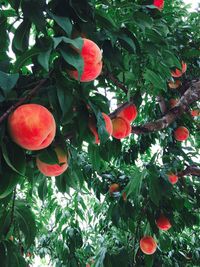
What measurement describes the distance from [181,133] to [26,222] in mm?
1978

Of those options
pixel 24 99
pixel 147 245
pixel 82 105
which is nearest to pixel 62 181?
pixel 82 105

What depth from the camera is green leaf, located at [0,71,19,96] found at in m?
1.01

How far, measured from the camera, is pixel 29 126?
1.04 m

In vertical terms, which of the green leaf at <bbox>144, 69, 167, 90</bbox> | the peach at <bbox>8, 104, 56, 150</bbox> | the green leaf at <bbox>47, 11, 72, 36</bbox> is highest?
the green leaf at <bbox>47, 11, 72, 36</bbox>

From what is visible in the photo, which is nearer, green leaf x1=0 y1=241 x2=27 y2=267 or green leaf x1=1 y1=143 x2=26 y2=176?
green leaf x1=1 y1=143 x2=26 y2=176

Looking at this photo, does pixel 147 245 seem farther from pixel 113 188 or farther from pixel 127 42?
pixel 127 42

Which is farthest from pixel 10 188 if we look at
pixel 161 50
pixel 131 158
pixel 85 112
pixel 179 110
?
pixel 131 158

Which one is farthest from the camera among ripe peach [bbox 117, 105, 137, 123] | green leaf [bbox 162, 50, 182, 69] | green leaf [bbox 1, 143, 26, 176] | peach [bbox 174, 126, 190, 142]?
peach [bbox 174, 126, 190, 142]

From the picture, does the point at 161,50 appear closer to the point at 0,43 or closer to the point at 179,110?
the point at 0,43

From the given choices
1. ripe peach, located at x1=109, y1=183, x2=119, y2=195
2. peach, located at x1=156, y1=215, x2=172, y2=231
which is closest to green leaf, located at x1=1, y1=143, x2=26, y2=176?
peach, located at x1=156, y1=215, x2=172, y2=231

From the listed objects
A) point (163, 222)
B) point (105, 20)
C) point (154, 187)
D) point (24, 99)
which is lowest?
point (163, 222)

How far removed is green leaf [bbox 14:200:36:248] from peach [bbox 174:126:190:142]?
6.37 feet

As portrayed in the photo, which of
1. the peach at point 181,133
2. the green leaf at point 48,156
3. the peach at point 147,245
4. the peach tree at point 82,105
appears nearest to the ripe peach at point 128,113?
the peach tree at point 82,105

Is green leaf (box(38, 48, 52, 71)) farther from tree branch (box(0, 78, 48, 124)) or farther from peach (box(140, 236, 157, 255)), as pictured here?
peach (box(140, 236, 157, 255))
